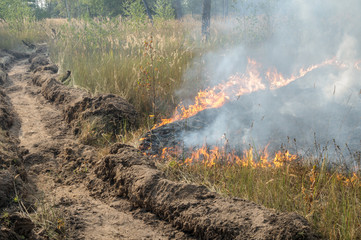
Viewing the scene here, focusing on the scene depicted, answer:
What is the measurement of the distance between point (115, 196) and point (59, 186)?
784 millimetres

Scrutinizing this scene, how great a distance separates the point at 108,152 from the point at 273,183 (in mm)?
2243

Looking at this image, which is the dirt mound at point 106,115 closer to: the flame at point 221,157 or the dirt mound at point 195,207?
the flame at point 221,157

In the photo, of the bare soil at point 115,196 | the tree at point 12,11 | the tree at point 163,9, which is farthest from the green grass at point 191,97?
the tree at point 12,11

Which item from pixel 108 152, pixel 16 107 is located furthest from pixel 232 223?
pixel 16 107

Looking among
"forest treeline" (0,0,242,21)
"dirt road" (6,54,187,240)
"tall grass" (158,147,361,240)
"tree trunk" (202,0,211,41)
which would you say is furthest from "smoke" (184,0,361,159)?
"forest treeline" (0,0,242,21)

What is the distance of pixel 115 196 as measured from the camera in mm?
3633

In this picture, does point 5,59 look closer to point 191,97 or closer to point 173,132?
point 191,97

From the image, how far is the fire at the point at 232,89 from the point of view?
595 centimetres

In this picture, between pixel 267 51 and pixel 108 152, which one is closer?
pixel 108 152

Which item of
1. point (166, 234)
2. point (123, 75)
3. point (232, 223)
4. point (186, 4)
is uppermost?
point (186, 4)

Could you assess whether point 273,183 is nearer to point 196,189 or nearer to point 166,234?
point 196,189

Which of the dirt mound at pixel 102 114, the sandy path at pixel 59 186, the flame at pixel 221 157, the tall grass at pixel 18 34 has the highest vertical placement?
the tall grass at pixel 18 34

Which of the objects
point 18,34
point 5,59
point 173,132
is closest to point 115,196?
point 173,132

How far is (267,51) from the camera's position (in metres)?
12.0
